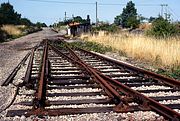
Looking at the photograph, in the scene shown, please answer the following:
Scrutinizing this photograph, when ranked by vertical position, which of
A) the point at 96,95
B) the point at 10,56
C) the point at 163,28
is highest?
the point at 163,28

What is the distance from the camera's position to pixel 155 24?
99.7 feet

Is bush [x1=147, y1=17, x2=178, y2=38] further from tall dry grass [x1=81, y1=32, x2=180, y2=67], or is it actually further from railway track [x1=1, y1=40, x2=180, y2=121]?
railway track [x1=1, y1=40, x2=180, y2=121]

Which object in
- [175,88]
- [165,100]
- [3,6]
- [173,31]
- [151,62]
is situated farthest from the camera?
[3,6]

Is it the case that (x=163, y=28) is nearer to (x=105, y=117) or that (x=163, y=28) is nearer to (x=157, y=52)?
(x=157, y=52)

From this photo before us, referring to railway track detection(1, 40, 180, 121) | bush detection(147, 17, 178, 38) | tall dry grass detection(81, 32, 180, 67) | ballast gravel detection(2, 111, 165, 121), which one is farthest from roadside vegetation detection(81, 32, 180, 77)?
bush detection(147, 17, 178, 38)

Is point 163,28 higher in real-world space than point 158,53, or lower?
higher

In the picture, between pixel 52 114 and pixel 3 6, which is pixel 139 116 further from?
pixel 3 6

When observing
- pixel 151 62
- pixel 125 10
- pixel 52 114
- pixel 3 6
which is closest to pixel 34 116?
pixel 52 114

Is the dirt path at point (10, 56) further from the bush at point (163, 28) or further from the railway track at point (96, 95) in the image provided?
the bush at point (163, 28)

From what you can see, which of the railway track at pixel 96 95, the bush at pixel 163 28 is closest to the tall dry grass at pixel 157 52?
the railway track at pixel 96 95

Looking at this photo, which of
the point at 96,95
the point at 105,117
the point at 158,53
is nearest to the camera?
the point at 105,117

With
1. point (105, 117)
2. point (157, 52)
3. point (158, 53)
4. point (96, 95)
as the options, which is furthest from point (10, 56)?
point (105, 117)

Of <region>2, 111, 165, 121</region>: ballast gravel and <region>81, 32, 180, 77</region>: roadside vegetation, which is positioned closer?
<region>2, 111, 165, 121</region>: ballast gravel

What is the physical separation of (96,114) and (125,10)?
129 meters
